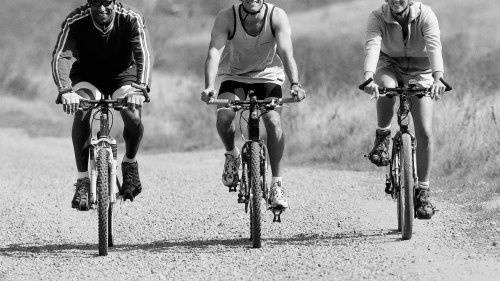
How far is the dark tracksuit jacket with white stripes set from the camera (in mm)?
8594

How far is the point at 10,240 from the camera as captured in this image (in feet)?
31.2

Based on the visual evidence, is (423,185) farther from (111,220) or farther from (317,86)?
(317,86)

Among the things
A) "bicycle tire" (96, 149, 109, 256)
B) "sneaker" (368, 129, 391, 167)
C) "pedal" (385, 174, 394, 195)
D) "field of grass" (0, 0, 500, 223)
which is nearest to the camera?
"bicycle tire" (96, 149, 109, 256)

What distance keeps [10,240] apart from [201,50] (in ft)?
81.6

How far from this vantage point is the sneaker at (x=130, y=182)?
8.98m

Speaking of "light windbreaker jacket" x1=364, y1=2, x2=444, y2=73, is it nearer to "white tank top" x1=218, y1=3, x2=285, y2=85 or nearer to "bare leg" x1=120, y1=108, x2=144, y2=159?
"white tank top" x1=218, y1=3, x2=285, y2=85

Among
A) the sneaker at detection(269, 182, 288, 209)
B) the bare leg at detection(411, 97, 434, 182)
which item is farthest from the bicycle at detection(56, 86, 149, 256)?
the bare leg at detection(411, 97, 434, 182)

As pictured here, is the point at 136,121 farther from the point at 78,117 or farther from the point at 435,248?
the point at 435,248

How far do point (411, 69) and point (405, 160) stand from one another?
92 cm

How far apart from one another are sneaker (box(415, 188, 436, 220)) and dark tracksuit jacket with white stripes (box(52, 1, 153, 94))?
7.91 feet

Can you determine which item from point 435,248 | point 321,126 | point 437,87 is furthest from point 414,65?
point 321,126

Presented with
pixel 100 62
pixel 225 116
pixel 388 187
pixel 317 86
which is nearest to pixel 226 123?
pixel 225 116

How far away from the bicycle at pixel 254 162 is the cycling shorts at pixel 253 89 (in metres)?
0.14

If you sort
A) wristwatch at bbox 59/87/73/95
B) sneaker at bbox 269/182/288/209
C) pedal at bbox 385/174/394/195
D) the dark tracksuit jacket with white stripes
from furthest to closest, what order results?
pedal at bbox 385/174/394/195
sneaker at bbox 269/182/288/209
the dark tracksuit jacket with white stripes
wristwatch at bbox 59/87/73/95
